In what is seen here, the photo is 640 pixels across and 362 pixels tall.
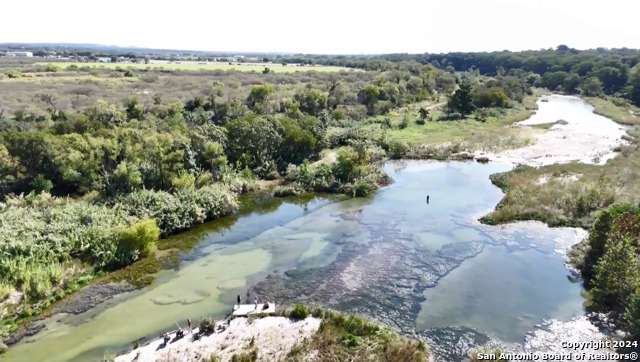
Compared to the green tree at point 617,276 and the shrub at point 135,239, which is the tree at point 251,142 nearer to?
the shrub at point 135,239

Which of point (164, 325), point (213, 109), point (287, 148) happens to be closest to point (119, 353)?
point (164, 325)

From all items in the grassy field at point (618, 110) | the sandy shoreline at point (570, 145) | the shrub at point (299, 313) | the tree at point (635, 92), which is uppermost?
the tree at point (635, 92)

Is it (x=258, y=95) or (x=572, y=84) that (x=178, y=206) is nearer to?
(x=258, y=95)

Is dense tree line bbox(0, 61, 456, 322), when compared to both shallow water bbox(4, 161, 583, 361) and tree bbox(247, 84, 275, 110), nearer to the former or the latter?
shallow water bbox(4, 161, 583, 361)

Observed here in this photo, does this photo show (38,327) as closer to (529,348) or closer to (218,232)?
(218,232)

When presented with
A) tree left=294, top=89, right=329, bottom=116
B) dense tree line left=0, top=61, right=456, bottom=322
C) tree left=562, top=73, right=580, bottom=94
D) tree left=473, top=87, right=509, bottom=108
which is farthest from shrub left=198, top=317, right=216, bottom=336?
tree left=562, top=73, right=580, bottom=94

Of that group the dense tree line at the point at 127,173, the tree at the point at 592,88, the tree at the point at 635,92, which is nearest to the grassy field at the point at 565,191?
the dense tree line at the point at 127,173

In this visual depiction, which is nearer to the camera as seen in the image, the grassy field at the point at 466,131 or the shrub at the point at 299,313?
the shrub at the point at 299,313
